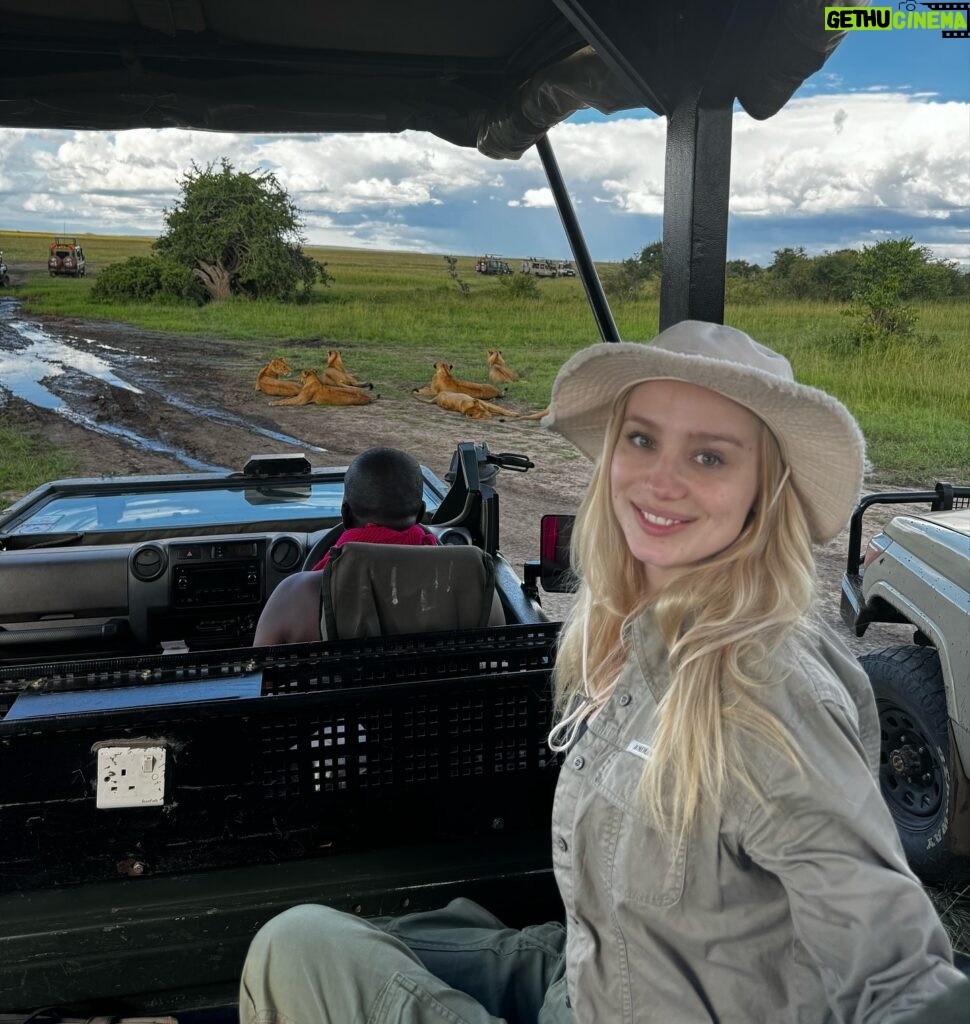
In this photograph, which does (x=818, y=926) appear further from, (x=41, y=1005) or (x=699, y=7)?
(x=699, y=7)

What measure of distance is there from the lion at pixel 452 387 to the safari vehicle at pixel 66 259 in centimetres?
629

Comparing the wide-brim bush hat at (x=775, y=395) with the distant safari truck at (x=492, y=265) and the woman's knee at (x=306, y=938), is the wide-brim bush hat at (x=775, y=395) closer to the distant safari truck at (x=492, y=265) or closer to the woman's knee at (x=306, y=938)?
the woman's knee at (x=306, y=938)

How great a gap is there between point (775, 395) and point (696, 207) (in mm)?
712

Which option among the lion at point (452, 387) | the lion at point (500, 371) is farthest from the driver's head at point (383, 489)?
the lion at point (500, 371)

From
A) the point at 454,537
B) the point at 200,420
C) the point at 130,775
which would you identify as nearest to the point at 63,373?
the point at 200,420

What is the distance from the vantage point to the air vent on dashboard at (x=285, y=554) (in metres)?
2.96

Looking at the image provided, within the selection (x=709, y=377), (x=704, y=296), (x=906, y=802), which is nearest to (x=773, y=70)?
(x=704, y=296)

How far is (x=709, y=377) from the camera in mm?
1190

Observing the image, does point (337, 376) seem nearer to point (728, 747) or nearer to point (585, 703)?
point (585, 703)

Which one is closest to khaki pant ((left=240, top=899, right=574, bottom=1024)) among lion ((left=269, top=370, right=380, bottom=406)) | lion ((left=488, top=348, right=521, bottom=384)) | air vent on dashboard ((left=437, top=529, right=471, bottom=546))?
air vent on dashboard ((left=437, top=529, right=471, bottom=546))

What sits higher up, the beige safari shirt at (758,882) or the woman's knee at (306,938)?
the beige safari shirt at (758,882)

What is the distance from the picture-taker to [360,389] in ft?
55.0

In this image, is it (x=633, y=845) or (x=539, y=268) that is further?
(x=539, y=268)

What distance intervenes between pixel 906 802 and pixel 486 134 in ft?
8.24
